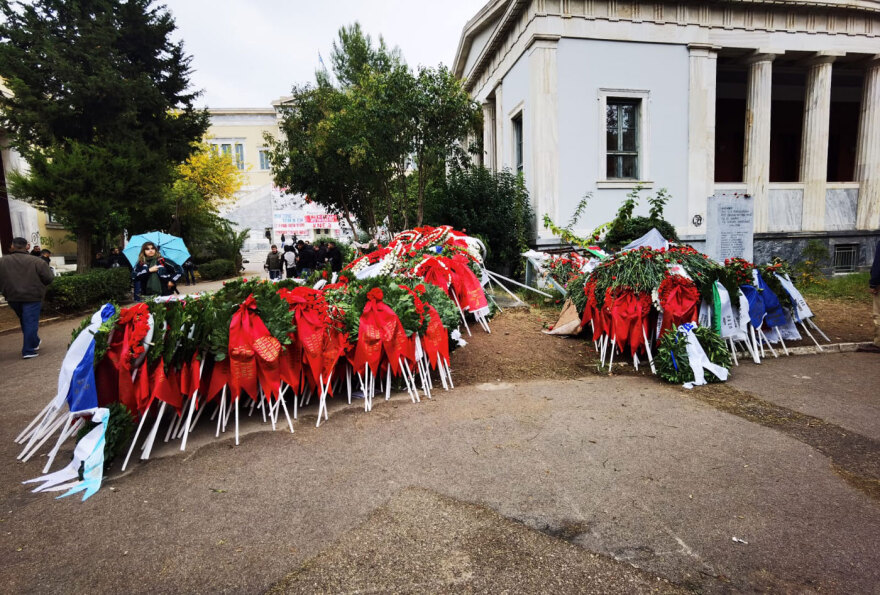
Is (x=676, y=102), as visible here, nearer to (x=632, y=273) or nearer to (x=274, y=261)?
(x=632, y=273)

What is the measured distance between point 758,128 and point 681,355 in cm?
1145

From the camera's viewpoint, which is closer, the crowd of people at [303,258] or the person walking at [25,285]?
the person walking at [25,285]

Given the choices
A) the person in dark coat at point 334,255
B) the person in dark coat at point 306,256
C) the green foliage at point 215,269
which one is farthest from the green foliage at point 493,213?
the green foliage at point 215,269

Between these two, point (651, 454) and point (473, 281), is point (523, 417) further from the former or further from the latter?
point (473, 281)

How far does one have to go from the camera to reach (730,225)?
10523 millimetres

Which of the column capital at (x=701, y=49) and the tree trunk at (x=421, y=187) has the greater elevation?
the column capital at (x=701, y=49)

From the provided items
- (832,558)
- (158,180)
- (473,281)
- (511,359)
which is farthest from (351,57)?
(832,558)

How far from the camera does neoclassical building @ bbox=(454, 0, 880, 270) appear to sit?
12.3m

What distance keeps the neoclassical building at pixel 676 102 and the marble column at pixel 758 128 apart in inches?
1.3

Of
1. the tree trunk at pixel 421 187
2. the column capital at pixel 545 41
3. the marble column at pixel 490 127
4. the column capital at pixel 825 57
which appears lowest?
the tree trunk at pixel 421 187

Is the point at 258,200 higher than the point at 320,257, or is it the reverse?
the point at 258,200

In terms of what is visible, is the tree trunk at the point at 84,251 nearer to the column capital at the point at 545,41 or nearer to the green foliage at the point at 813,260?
the column capital at the point at 545,41

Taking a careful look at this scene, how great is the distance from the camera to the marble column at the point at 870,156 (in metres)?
14.8

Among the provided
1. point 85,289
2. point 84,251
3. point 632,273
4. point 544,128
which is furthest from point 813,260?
point 84,251
